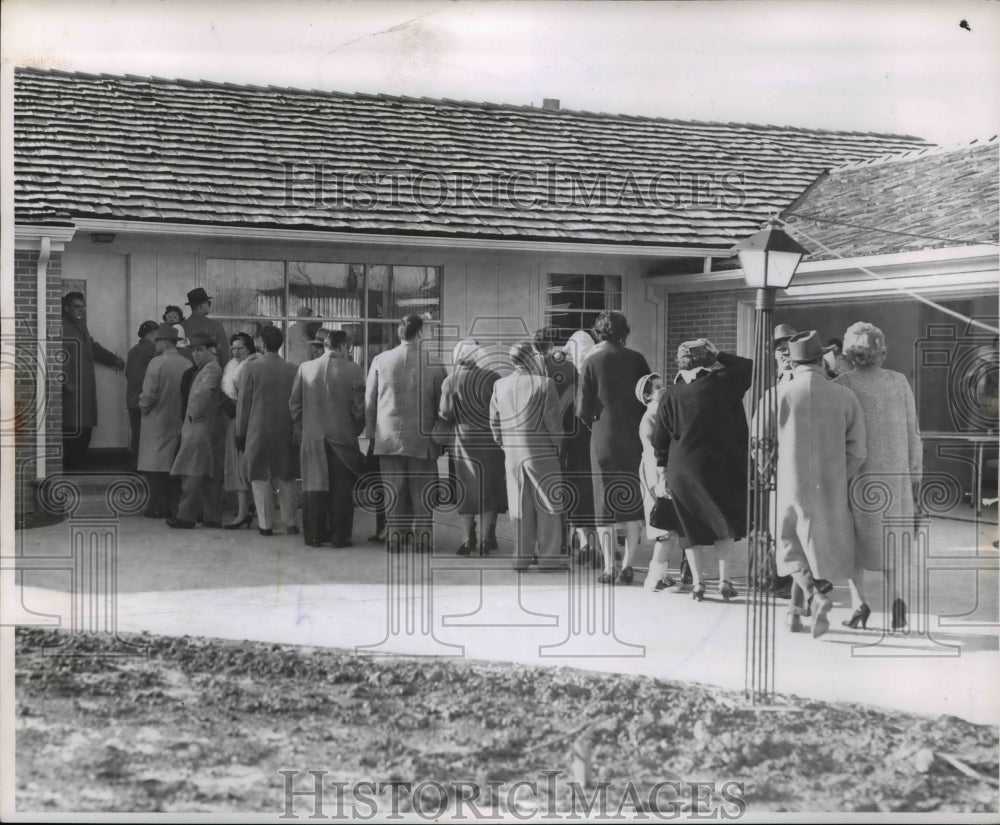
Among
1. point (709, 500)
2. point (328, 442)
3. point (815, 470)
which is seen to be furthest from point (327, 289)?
point (815, 470)

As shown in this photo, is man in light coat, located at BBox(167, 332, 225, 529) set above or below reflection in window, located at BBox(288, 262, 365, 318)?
below

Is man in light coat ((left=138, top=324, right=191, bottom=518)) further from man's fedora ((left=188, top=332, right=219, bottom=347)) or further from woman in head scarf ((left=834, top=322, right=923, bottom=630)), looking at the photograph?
woman in head scarf ((left=834, top=322, right=923, bottom=630))

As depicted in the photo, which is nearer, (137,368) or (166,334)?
(166,334)

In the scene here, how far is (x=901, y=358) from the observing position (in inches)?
618

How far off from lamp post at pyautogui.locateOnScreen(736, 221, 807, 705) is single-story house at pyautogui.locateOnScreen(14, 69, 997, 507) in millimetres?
4599

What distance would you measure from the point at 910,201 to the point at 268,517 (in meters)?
6.62

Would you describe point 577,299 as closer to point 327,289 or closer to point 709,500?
point 327,289

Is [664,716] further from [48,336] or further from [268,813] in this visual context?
[48,336]

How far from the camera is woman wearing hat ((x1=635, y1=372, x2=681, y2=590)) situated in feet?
27.3

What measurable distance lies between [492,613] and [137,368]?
212 inches

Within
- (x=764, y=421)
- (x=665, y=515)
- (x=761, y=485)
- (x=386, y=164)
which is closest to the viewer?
(x=761, y=485)

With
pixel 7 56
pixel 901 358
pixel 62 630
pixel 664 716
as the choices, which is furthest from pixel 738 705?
pixel 901 358

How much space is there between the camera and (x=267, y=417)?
32.8 feet

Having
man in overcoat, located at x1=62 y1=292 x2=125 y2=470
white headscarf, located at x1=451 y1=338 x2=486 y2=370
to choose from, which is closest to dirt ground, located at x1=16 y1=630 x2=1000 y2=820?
white headscarf, located at x1=451 y1=338 x2=486 y2=370
